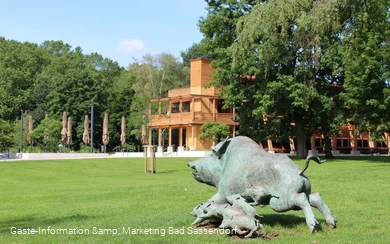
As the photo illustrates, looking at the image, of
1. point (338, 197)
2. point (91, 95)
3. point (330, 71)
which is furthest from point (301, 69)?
point (91, 95)

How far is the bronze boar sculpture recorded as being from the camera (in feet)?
24.3

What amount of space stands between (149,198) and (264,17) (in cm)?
1355

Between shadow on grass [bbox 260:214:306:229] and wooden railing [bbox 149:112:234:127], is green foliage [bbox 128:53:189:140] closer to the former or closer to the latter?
wooden railing [bbox 149:112:234:127]

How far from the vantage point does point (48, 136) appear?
52.6 m

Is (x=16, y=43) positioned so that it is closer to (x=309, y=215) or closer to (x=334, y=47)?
(x=334, y=47)

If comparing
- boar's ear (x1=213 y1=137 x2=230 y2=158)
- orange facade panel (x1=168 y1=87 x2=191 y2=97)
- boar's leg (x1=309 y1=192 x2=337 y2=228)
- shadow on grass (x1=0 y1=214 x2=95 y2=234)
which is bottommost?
shadow on grass (x1=0 y1=214 x2=95 y2=234)

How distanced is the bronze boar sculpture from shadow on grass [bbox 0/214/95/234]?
2957 millimetres

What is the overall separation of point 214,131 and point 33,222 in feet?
134

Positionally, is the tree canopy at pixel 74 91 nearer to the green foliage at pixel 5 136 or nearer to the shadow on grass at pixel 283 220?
the green foliage at pixel 5 136

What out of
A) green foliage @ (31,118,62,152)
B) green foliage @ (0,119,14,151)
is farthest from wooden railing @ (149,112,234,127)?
green foliage @ (0,119,14,151)

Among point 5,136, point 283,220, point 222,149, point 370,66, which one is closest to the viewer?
point 222,149

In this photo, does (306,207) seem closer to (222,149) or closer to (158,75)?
(222,149)

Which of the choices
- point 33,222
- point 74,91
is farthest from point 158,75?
point 33,222

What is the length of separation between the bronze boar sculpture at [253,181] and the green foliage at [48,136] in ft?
149
